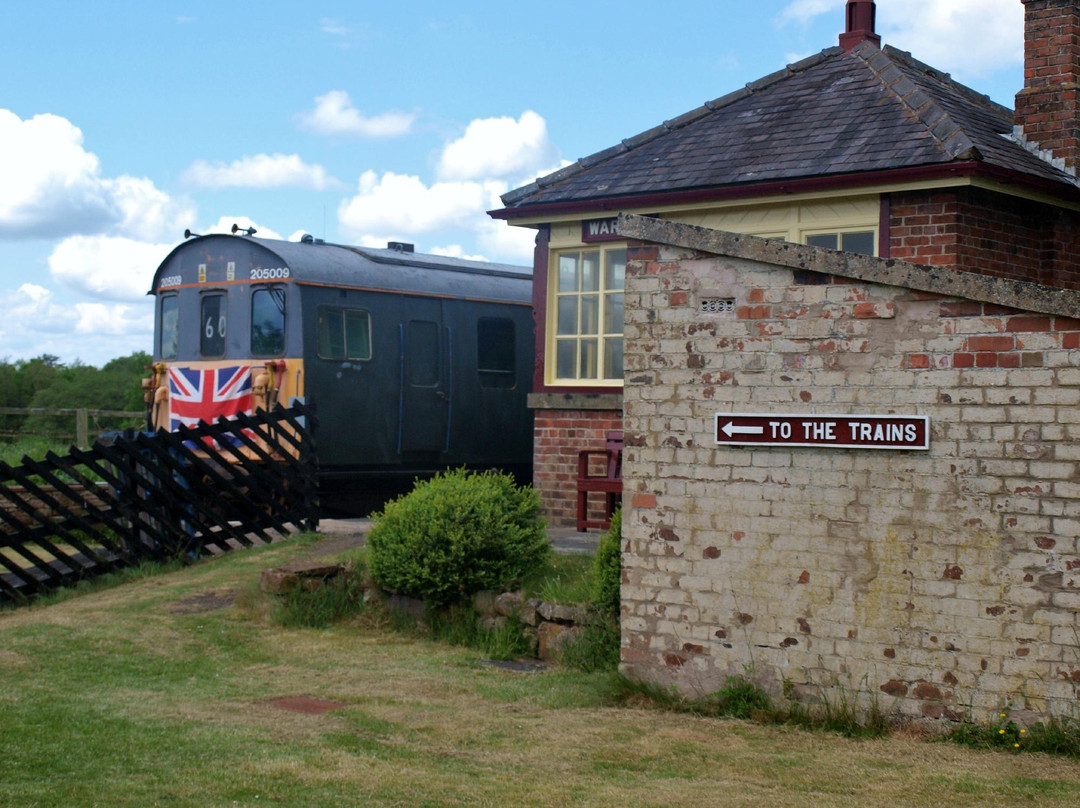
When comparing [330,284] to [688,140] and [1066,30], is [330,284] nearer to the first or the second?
[688,140]

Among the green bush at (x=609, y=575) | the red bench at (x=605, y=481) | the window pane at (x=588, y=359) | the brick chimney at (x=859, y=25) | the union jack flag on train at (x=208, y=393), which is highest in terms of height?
the brick chimney at (x=859, y=25)

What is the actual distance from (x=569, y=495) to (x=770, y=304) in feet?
20.5

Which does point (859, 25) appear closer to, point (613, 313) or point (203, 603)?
point (613, 313)

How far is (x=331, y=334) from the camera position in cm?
1498

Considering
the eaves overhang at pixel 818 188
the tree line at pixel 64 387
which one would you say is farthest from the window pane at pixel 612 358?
the tree line at pixel 64 387

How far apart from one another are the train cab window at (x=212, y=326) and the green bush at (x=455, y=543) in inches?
233

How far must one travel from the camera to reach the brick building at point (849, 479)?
21.6 feet

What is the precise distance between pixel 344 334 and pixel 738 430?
8.41 m

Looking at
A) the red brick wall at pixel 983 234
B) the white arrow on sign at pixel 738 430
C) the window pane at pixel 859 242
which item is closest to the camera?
the white arrow on sign at pixel 738 430

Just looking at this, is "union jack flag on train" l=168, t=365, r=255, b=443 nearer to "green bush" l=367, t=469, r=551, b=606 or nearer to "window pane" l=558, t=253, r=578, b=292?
"window pane" l=558, t=253, r=578, b=292

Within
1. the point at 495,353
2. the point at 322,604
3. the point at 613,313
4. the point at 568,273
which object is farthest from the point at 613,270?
the point at 322,604

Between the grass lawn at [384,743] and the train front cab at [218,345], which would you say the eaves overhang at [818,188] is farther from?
the grass lawn at [384,743]

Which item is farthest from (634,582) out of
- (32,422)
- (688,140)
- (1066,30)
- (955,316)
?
(32,422)

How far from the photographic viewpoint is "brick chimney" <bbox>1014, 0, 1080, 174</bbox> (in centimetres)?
1197
